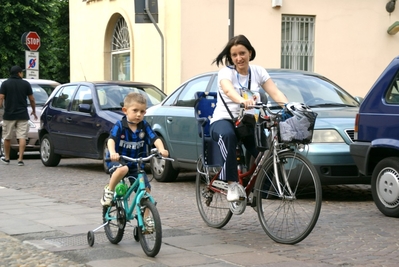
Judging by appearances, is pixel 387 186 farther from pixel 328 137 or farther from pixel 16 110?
pixel 16 110

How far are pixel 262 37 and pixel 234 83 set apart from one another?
14578mm

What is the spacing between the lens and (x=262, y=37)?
21656 millimetres

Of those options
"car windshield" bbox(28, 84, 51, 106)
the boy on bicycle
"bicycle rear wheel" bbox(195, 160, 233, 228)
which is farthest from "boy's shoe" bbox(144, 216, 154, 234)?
"car windshield" bbox(28, 84, 51, 106)

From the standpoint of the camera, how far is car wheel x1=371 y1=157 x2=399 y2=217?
328 inches

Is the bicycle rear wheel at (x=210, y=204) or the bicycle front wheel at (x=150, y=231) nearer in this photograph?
the bicycle front wheel at (x=150, y=231)

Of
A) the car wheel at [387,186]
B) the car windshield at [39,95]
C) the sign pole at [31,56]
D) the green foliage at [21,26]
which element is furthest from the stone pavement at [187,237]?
the green foliage at [21,26]

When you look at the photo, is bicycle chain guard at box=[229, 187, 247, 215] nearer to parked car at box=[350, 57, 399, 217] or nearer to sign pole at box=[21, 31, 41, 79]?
parked car at box=[350, 57, 399, 217]

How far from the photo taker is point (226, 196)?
7297 millimetres

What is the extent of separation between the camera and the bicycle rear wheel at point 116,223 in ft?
22.2

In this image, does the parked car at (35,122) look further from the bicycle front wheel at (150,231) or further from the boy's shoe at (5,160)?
the bicycle front wheel at (150,231)

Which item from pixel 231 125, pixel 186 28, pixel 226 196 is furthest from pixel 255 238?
pixel 186 28

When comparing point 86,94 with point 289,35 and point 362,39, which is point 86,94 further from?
point 362,39

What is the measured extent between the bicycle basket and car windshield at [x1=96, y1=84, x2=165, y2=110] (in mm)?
7428

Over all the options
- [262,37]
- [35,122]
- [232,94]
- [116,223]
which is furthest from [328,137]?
[262,37]
